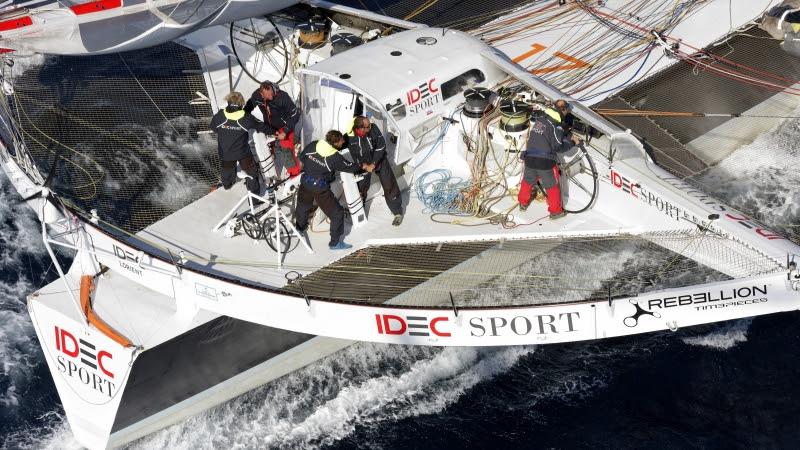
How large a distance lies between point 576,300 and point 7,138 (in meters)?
7.69

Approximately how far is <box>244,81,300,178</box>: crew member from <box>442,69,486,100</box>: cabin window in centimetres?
199

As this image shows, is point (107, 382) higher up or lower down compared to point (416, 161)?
lower down

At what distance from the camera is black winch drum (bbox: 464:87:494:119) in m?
13.9

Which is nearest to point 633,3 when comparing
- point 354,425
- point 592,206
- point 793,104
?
point 793,104

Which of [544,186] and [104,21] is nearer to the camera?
[544,186]

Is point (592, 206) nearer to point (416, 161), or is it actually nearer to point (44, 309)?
point (416, 161)

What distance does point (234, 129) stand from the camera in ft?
43.8

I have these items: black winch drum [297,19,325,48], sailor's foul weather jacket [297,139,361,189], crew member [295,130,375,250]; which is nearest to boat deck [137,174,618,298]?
crew member [295,130,375,250]

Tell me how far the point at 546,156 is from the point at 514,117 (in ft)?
2.95

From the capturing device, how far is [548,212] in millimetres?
13594

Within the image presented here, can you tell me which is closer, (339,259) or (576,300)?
(576,300)

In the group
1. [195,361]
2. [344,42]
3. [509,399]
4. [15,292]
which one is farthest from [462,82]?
[15,292]

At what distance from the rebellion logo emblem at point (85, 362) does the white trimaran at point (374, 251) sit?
0.02m

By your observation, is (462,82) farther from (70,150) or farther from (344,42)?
(70,150)
